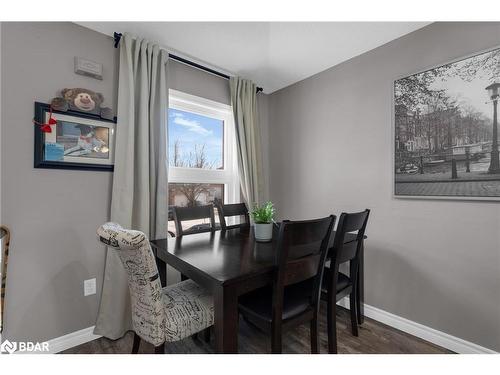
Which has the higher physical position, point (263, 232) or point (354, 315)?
point (263, 232)

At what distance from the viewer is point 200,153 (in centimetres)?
262

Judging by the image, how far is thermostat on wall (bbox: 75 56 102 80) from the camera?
5.75 feet

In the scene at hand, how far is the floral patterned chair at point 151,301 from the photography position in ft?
3.63

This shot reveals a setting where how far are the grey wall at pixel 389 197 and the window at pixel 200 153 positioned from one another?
0.69 metres

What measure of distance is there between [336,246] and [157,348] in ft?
3.85

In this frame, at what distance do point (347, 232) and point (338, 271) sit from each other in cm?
A: 27

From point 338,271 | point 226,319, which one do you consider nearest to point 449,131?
point 338,271

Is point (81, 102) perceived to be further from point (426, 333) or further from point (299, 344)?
point (426, 333)

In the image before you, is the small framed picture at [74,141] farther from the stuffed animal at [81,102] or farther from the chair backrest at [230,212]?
the chair backrest at [230,212]

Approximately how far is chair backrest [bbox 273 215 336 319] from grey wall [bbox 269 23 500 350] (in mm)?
1034

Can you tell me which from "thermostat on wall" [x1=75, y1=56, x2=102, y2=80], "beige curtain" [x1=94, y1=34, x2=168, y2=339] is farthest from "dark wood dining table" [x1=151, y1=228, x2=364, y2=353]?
"thermostat on wall" [x1=75, y1=56, x2=102, y2=80]

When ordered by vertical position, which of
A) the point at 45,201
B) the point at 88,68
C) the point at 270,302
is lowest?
the point at 270,302

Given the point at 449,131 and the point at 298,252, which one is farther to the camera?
the point at 449,131

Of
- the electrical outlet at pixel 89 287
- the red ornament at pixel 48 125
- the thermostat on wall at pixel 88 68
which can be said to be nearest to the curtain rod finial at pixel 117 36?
the thermostat on wall at pixel 88 68
